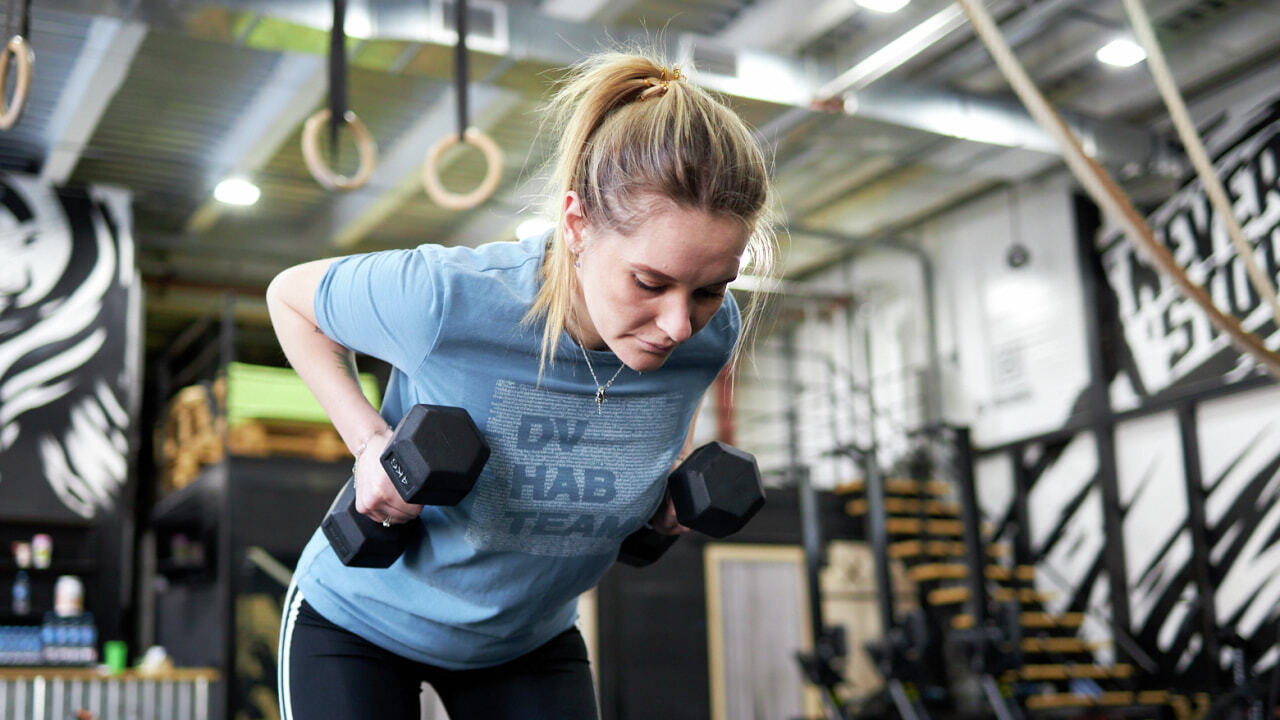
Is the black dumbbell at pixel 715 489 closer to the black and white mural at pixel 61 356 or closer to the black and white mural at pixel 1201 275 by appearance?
the black and white mural at pixel 61 356

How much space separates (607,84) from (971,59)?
245 inches

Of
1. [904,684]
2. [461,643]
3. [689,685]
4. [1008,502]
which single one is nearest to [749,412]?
[1008,502]

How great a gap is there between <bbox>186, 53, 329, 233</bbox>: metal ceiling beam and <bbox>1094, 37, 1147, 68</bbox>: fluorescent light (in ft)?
14.4

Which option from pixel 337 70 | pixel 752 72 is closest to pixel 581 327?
pixel 337 70

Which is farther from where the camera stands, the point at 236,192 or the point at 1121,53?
the point at 236,192

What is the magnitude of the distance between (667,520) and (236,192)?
7.13 metres

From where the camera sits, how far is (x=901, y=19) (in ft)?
21.8

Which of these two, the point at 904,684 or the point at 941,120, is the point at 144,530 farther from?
the point at 941,120

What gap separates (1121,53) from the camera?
6902mm

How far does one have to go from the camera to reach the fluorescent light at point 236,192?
7854mm

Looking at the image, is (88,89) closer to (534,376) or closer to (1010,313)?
(534,376)

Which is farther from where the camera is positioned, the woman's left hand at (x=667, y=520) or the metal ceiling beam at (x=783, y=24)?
the metal ceiling beam at (x=783, y=24)

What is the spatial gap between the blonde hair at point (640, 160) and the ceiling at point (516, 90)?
13.4 ft

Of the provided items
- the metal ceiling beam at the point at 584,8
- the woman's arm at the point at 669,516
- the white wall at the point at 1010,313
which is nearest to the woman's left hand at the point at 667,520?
the woman's arm at the point at 669,516
